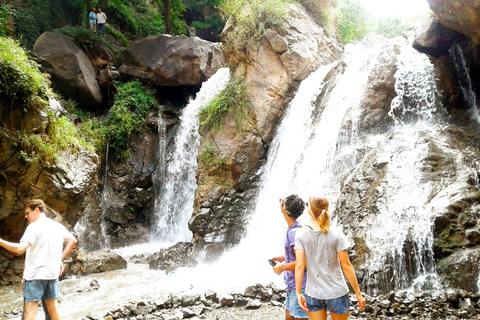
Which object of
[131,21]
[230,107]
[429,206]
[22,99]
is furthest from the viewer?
[131,21]

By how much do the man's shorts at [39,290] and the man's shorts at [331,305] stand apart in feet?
9.87

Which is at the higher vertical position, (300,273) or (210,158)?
(210,158)

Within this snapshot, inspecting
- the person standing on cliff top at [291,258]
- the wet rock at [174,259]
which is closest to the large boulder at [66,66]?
the wet rock at [174,259]

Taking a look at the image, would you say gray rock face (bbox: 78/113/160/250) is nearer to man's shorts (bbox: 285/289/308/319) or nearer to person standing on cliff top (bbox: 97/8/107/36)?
person standing on cliff top (bbox: 97/8/107/36)

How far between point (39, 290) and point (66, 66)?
13579mm

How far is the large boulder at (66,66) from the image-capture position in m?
15.5

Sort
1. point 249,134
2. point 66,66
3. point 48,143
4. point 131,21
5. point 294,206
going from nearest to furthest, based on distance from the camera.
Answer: point 294,206 < point 48,143 < point 249,134 < point 66,66 < point 131,21

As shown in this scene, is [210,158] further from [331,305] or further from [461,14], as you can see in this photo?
[331,305]

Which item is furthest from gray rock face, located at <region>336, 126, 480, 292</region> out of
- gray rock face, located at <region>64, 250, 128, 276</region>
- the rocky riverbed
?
gray rock face, located at <region>64, 250, 128, 276</region>

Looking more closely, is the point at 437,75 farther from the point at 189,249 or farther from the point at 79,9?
the point at 79,9

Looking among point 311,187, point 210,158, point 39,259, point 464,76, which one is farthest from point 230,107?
point 39,259

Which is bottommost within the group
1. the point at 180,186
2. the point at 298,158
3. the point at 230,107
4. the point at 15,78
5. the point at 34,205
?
the point at 34,205

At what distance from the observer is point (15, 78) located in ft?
29.1

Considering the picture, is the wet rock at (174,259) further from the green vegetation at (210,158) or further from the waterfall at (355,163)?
the green vegetation at (210,158)
